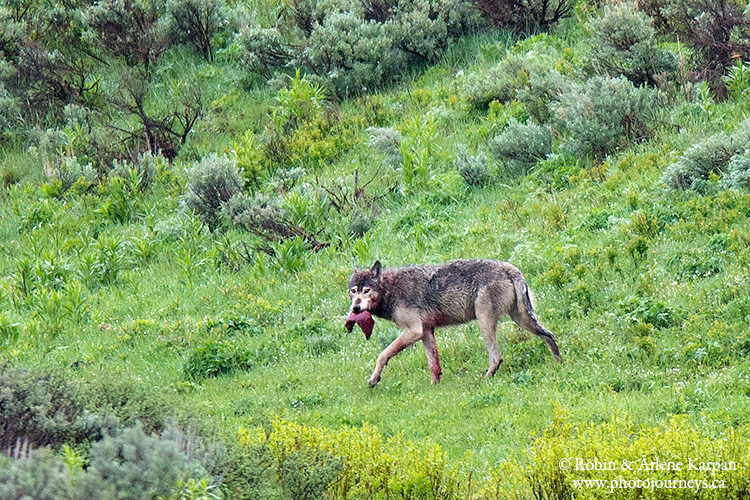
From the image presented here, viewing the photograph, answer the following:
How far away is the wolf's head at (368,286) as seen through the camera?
984 cm

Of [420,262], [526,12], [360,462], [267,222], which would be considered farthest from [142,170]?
[360,462]

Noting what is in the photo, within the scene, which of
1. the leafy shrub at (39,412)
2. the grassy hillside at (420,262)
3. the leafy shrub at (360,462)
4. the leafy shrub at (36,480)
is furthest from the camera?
the grassy hillside at (420,262)

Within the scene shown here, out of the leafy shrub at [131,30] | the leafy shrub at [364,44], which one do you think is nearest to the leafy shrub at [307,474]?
the leafy shrub at [364,44]

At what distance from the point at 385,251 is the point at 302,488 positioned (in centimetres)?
820

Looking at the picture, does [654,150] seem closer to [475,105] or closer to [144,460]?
[475,105]

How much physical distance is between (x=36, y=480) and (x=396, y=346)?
17.8 feet

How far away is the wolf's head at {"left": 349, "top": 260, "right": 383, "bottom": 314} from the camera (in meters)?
9.84

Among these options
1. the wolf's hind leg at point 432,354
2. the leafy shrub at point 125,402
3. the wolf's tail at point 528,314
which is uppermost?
the leafy shrub at point 125,402

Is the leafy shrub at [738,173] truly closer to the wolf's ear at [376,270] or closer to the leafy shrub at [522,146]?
the leafy shrub at [522,146]

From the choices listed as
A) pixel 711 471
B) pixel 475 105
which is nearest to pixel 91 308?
pixel 475 105

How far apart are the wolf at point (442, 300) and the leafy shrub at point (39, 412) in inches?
149

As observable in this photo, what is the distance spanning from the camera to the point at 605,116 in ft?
49.0

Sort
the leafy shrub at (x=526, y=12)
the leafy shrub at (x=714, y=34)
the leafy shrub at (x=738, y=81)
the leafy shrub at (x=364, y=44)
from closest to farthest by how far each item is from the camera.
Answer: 1. the leafy shrub at (x=738, y=81)
2. the leafy shrub at (x=714, y=34)
3. the leafy shrub at (x=526, y=12)
4. the leafy shrub at (x=364, y=44)

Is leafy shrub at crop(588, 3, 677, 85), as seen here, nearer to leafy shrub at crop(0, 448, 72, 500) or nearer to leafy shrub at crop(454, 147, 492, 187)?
leafy shrub at crop(454, 147, 492, 187)
